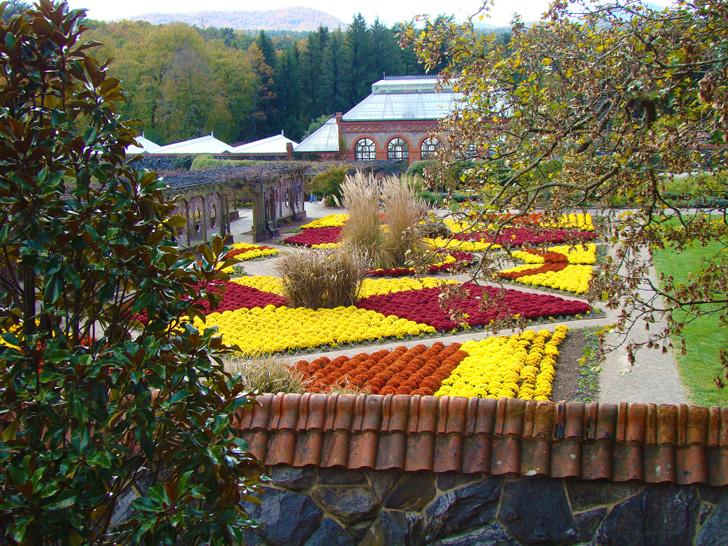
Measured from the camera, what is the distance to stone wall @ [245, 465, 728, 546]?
2400mm

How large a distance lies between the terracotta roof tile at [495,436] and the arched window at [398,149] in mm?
31942

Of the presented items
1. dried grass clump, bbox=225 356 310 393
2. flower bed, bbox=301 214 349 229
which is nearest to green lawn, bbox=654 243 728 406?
dried grass clump, bbox=225 356 310 393

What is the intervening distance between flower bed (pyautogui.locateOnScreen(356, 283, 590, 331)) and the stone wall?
14.8 feet

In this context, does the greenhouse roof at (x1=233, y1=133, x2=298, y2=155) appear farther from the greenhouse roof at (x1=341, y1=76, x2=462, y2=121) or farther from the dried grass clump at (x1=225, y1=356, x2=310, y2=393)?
the dried grass clump at (x1=225, y1=356, x2=310, y2=393)

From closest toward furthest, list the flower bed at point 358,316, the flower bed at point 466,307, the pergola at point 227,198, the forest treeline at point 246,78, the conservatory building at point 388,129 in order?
the flower bed at point 358,316 < the flower bed at point 466,307 < the pergola at point 227,198 < the conservatory building at point 388,129 < the forest treeline at point 246,78

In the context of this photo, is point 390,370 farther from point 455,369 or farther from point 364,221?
point 364,221

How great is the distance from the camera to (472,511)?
2.58m

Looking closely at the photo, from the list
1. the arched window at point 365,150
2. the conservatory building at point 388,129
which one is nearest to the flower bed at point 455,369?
the conservatory building at point 388,129

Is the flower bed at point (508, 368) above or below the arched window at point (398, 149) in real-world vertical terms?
below

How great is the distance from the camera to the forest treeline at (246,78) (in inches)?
2030

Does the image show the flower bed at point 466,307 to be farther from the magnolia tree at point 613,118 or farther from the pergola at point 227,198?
the pergola at point 227,198

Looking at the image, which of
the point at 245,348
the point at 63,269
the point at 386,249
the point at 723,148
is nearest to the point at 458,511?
the point at 63,269

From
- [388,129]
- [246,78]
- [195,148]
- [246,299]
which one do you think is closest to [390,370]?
[246,299]

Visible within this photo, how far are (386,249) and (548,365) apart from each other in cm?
556
